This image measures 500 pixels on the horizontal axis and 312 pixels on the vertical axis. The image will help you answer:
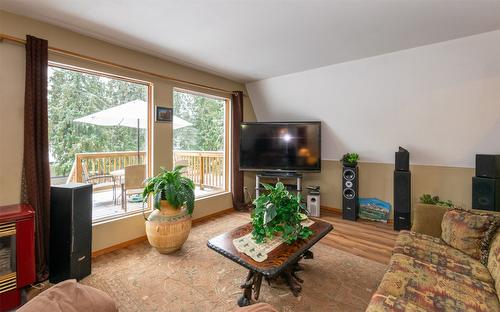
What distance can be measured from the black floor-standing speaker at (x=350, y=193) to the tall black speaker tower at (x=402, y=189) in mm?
603

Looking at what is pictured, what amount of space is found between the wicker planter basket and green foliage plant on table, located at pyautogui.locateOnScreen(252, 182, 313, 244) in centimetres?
110

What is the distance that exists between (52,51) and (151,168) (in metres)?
1.64

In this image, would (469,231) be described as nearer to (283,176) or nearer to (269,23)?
(269,23)

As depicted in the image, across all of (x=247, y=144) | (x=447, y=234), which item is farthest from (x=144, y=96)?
(x=447, y=234)

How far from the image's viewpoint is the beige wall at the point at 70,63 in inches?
84.2

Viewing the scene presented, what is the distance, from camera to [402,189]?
3.39 metres

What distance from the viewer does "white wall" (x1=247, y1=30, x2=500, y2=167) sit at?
2684 millimetres

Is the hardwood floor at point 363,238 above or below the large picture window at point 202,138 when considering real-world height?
below

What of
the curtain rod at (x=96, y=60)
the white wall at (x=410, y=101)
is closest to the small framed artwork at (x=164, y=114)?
the curtain rod at (x=96, y=60)

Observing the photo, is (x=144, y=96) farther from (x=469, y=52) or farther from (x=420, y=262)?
(x=469, y=52)

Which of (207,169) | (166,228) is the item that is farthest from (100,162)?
(207,169)

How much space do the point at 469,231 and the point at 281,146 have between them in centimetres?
275

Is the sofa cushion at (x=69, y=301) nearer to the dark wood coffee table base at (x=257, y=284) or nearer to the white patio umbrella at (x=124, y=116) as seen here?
the dark wood coffee table base at (x=257, y=284)

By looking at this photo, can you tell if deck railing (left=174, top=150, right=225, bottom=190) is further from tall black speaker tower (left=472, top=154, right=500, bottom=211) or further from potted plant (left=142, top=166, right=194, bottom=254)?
tall black speaker tower (left=472, top=154, right=500, bottom=211)
